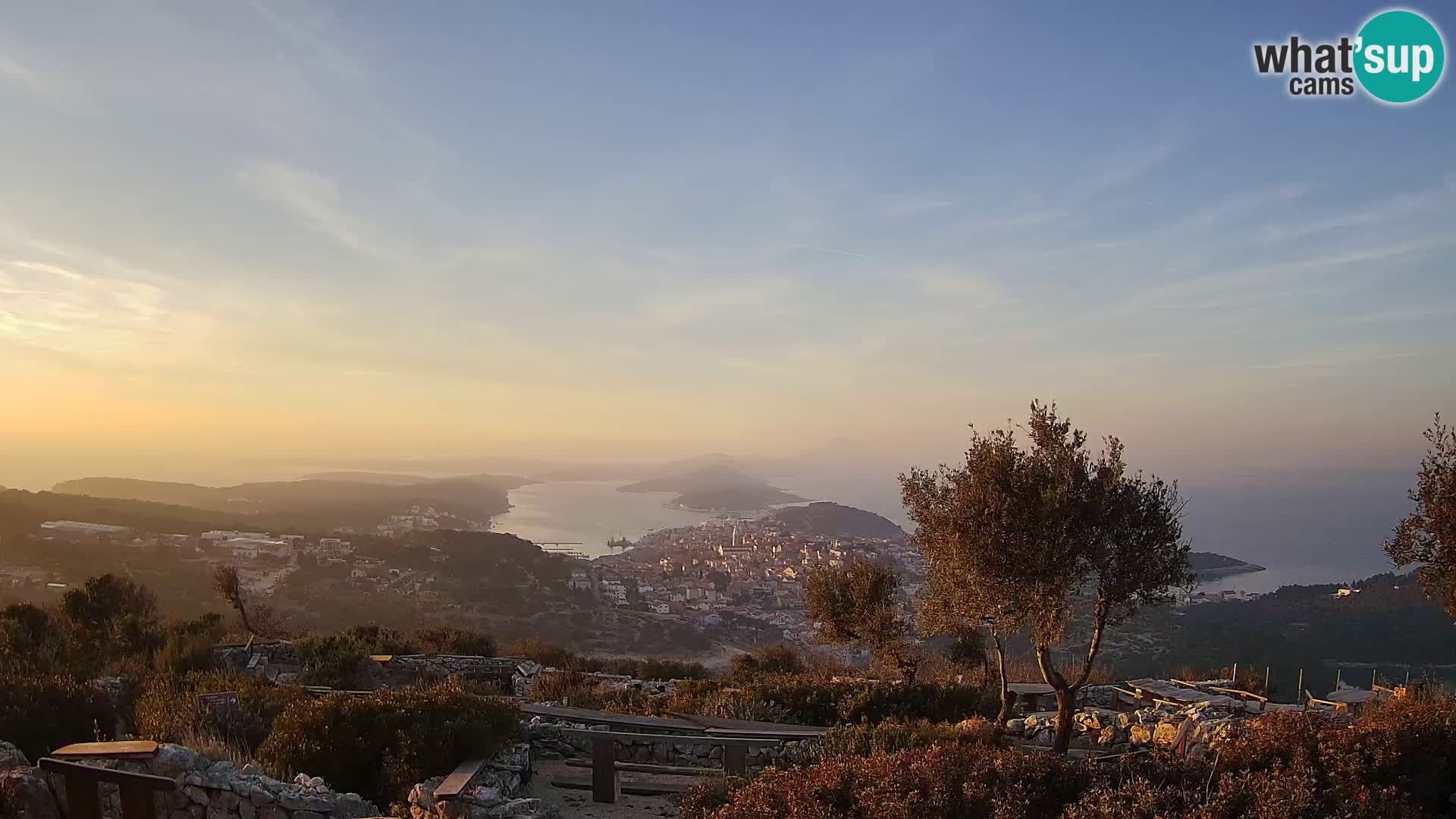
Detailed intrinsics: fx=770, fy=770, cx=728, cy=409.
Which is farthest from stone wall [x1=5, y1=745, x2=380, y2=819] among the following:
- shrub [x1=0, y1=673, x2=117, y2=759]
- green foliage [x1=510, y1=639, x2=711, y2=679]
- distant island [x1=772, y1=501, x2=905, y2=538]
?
distant island [x1=772, y1=501, x2=905, y2=538]

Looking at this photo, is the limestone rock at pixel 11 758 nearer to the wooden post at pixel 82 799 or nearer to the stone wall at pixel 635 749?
the wooden post at pixel 82 799

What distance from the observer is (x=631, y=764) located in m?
9.98

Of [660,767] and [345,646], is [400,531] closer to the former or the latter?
[345,646]

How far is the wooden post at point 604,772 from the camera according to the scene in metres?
8.88

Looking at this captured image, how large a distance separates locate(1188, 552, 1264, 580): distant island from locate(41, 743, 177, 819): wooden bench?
4128 cm

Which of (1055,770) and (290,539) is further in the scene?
(290,539)

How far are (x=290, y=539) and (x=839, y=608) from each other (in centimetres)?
4551

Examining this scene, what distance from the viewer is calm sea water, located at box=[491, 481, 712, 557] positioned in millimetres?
84812

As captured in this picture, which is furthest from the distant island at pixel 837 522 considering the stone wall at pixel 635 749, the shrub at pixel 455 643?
the stone wall at pixel 635 749

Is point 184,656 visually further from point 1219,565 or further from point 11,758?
point 1219,565

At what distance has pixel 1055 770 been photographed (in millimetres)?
6387

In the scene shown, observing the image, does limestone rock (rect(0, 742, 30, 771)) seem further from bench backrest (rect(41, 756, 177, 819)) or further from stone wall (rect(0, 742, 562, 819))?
bench backrest (rect(41, 756, 177, 819))

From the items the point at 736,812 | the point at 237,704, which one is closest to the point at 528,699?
the point at 237,704

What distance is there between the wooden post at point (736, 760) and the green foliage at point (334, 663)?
29.8 feet
